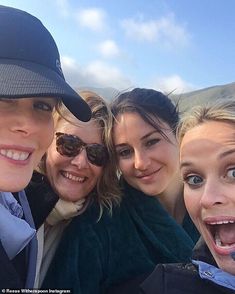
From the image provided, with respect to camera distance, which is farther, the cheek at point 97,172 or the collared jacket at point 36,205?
the cheek at point 97,172

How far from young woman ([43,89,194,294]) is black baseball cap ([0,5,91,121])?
1202 mm

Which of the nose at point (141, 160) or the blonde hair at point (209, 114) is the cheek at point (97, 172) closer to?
the nose at point (141, 160)

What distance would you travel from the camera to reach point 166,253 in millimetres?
3344

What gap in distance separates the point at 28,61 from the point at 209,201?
4.20ft

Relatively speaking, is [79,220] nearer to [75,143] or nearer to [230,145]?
[75,143]

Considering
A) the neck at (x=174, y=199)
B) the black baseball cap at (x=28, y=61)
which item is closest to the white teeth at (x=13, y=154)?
the black baseball cap at (x=28, y=61)

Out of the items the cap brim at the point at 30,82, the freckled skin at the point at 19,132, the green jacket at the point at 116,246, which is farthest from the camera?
Answer: the green jacket at the point at 116,246

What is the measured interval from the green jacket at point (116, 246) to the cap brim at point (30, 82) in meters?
1.43

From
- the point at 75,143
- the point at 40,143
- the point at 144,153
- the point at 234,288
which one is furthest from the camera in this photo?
the point at 144,153

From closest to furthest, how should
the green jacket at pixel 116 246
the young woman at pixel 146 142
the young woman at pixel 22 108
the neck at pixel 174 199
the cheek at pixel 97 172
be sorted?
the young woman at pixel 22 108 < the green jacket at pixel 116 246 < the cheek at pixel 97 172 < the young woman at pixel 146 142 < the neck at pixel 174 199

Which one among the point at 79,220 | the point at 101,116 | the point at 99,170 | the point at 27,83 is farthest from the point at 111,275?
the point at 27,83

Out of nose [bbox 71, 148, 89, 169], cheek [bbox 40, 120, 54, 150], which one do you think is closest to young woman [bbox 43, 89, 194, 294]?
nose [bbox 71, 148, 89, 169]

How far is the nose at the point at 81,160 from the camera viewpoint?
3311mm

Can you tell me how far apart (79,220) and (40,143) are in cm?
109
